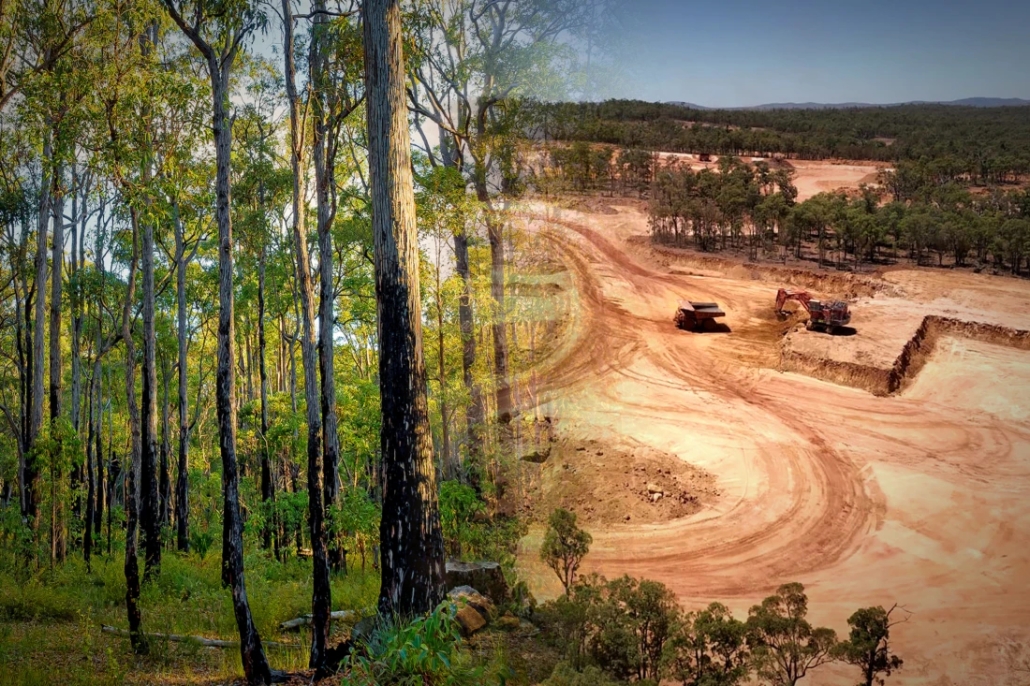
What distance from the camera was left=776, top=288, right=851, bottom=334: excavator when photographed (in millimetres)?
7188

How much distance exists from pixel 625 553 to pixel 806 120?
524 cm

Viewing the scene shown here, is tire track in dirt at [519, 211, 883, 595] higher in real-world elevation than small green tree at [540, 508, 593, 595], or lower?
higher

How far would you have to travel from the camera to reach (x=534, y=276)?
431 inches

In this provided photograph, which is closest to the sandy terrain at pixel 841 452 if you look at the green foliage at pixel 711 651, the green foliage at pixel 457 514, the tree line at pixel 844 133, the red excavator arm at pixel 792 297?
the red excavator arm at pixel 792 297

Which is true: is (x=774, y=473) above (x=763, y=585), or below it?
above

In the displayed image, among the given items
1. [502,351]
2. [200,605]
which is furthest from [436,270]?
[200,605]

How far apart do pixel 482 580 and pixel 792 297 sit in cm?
461

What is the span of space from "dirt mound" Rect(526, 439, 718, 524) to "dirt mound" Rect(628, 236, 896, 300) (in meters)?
2.33

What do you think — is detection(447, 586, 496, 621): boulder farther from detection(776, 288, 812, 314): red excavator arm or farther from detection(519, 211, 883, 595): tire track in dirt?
detection(776, 288, 812, 314): red excavator arm

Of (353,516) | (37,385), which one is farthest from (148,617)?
(37,385)

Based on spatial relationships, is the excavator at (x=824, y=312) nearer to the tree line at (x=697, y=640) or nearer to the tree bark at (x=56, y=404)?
the tree line at (x=697, y=640)

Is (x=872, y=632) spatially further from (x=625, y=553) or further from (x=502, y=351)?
(x=502, y=351)

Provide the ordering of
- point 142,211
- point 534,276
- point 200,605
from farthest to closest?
point 534,276
point 200,605
point 142,211

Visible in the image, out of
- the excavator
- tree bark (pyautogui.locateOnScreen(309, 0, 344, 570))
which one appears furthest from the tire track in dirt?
tree bark (pyautogui.locateOnScreen(309, 0, 344, 570))
